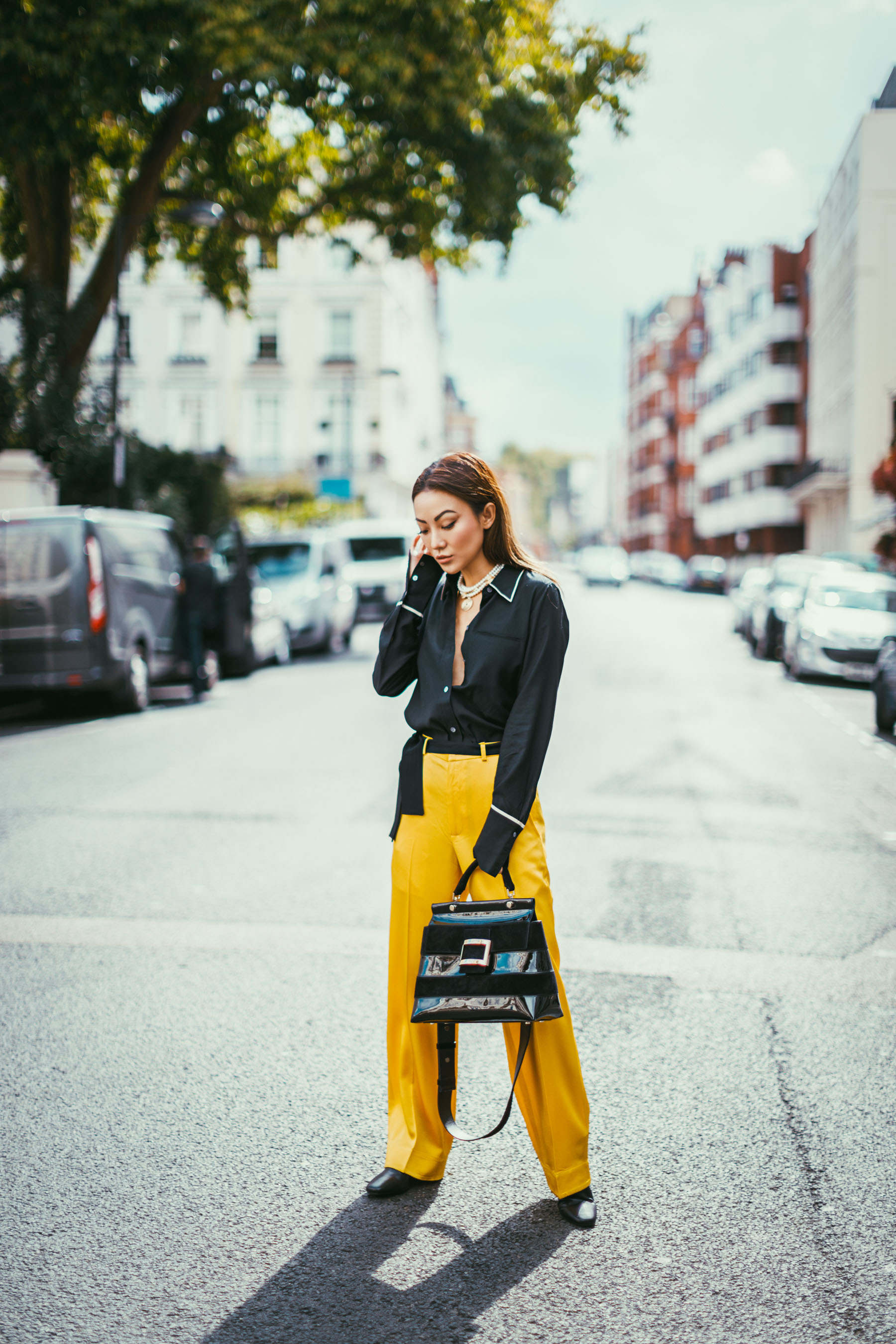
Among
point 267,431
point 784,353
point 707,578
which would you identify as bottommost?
point 707,578

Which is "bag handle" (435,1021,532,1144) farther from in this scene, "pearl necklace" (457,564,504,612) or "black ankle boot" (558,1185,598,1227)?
"pearl necklace" (457,564,504,612)

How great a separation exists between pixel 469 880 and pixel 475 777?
0.26m

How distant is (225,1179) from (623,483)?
138831 millimetres

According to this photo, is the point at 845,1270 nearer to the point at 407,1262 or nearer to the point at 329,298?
the point at 407,1262

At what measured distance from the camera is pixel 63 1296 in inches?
113

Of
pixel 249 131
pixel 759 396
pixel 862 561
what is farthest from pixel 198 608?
pixel 759 396

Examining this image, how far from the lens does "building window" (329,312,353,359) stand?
53.6m

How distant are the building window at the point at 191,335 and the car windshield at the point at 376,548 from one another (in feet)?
90.1

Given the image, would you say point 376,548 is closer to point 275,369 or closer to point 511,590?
point 511,590

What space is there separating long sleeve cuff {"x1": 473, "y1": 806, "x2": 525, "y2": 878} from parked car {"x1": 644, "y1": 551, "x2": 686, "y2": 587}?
6243cm

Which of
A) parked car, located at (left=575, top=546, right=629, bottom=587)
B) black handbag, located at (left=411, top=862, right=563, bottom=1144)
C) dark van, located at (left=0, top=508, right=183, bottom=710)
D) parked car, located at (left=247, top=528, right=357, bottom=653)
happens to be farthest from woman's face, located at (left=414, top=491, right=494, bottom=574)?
parked car, located at (left=575, top=546, right=629, bottom=587)

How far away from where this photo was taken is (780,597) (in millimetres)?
23078

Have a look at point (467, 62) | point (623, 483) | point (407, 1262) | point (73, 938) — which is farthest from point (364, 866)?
point (623, 483)

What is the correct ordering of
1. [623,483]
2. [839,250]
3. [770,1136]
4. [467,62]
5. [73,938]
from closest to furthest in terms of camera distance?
1. [770,1136]
2. [73,938]
3. [467,62]
4. [839,250]
5. [623,483]
